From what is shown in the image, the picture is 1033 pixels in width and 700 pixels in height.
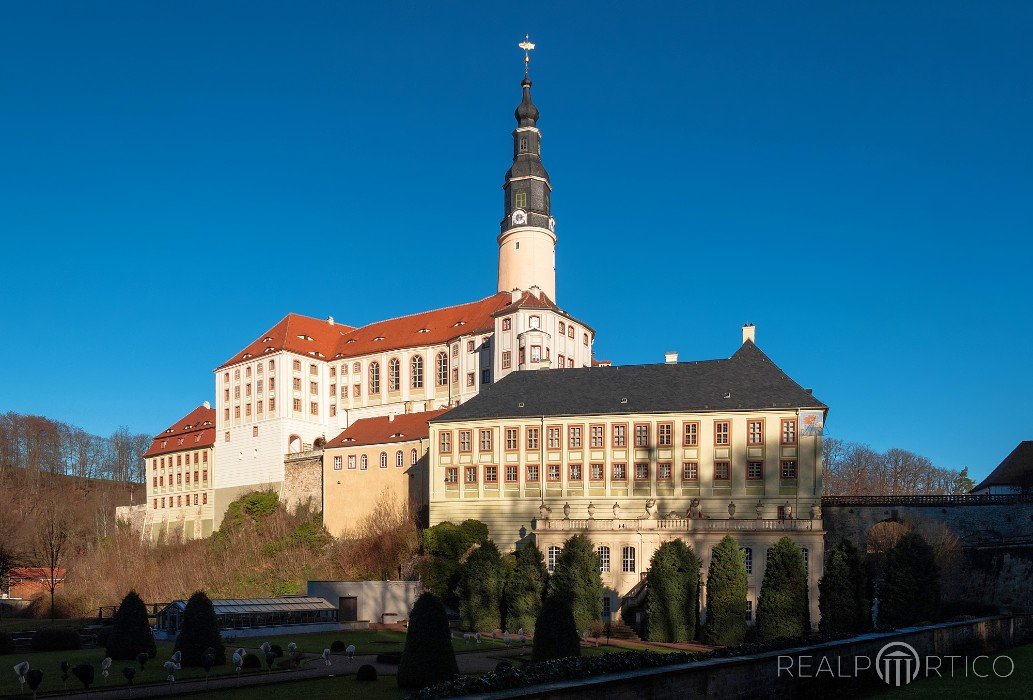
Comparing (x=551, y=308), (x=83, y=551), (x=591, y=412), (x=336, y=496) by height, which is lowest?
(x=83, y=551)

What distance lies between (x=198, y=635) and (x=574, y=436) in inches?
1077

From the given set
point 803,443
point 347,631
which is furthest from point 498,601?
point 803,443

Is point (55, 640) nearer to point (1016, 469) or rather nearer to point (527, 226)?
point (527, 226)

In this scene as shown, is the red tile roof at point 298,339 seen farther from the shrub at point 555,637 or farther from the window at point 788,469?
the shrub at point 555,637

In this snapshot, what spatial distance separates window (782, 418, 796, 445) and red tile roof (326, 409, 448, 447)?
78.3 ft

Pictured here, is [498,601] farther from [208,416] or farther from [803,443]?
[208,416]

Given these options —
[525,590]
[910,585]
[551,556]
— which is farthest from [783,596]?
[551,556]

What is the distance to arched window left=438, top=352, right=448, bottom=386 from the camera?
83.8m

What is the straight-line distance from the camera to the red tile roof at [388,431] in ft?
225

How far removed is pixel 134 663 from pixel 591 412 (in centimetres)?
2919

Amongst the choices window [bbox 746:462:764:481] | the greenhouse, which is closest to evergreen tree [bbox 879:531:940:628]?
window [bbox 746:462:764:481]

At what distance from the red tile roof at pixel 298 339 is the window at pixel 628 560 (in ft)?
154

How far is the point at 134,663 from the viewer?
112ft

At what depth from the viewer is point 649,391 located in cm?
5772
